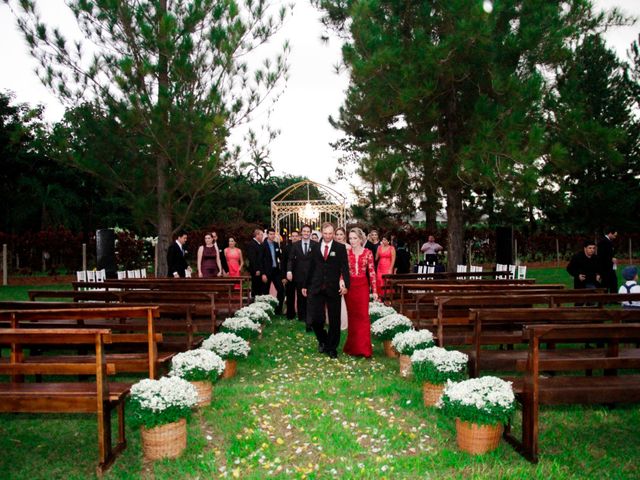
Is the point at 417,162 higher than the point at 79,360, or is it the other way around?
the point at 417,162

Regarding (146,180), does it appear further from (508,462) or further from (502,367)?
(508,462)

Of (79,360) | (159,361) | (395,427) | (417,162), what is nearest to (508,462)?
(395,427)

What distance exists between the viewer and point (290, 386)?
624 centimetres

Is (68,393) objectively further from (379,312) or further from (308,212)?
(308,212)

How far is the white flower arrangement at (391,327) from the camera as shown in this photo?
7633mm

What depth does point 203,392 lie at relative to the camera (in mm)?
5523

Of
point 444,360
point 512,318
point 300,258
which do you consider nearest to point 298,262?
point 300,258

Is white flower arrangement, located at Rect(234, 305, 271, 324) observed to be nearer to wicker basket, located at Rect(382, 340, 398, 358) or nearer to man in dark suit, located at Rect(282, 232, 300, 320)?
wicker basket, located at Rect(382, 340, 398, 358)

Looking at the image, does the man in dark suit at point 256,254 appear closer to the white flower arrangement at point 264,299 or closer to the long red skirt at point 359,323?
the white flower arrangement at point 264,299

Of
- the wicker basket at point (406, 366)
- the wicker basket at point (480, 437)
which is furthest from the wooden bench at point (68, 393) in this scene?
the wicker basket at point (406, 366)

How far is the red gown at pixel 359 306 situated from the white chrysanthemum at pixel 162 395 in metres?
3.78

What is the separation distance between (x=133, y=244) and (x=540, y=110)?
1402 centimetres

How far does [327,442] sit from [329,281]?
3525 mm

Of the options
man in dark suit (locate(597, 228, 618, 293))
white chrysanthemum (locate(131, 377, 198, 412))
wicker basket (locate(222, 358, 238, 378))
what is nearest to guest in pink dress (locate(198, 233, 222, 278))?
wicker basket (locate(222, 358, 238, 378))
